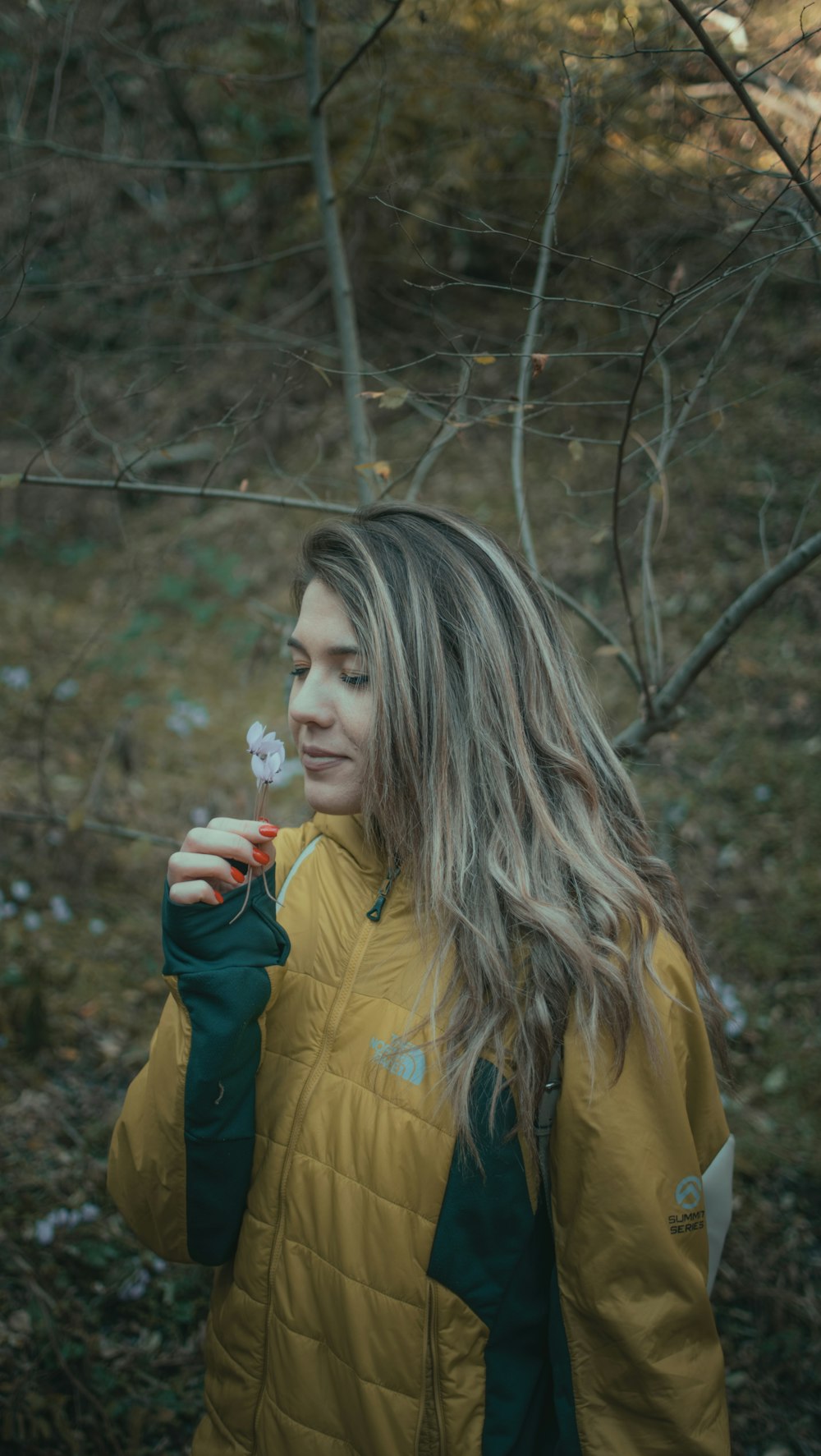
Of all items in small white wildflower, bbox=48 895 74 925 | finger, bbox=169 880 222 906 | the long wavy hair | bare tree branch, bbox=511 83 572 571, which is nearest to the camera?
finger, bbox=169 880 222 906

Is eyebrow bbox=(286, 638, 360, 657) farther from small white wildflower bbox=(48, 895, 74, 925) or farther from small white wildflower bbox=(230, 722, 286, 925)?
small white wildflower bbox=(48, 895, 74, 925)

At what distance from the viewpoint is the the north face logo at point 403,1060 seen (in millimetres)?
1359

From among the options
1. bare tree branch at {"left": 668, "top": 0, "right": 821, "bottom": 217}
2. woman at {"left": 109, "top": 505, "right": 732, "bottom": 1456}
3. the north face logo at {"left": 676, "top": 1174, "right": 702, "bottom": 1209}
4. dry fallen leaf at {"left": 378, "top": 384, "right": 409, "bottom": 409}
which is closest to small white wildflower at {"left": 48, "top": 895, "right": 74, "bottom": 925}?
woman at {"left": 109, "top": 505, "right": 732, "bottom": 1456}

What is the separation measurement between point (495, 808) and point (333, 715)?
1.05 ft

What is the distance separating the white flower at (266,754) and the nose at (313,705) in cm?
9

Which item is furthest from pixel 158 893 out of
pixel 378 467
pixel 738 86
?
pixel 738 86

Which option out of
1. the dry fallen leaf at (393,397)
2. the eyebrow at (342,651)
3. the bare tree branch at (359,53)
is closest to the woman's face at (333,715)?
the eyebrow at (342,651)

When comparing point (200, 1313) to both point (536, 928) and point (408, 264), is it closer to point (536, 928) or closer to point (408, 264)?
point (536, 928)

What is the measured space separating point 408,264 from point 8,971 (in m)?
4.94

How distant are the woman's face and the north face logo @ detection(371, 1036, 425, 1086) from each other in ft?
1.26

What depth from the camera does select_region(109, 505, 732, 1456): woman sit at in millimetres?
1292

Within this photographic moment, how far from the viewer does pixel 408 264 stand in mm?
5727

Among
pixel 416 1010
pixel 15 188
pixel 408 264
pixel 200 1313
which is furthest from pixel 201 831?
pixel 15 188

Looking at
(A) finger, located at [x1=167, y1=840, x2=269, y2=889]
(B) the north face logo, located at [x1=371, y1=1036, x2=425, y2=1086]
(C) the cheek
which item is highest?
(C) the cheek
